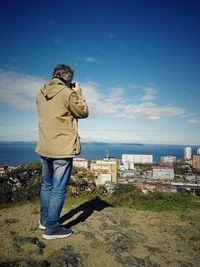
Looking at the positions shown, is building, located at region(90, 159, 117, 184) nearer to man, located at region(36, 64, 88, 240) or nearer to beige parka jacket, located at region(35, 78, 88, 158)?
man, located at region(36, 64, 88, 240)

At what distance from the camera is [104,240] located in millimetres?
2639

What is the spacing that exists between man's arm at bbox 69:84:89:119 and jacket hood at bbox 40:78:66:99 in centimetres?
18

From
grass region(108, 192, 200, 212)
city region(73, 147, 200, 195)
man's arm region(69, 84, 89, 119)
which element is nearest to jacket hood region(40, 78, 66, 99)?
man's arm region(69, 84, 89, 119)

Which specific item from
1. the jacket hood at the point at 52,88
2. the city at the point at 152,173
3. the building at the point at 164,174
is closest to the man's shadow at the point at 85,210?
the city at the point at 152,173

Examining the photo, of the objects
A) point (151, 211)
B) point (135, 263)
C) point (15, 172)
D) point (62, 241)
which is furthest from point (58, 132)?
point (15, 172)

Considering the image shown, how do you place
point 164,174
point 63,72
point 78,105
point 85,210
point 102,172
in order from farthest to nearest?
point 164,174
point 102,172
point 85,210
point 63,72
point 78,105

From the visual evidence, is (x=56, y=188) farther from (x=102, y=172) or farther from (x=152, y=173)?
(x=152, y=173)

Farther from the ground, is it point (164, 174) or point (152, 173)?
point (164, 174)

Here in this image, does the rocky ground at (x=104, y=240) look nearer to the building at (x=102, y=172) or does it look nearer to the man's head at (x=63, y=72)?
the man's head at (x=63, y=72)

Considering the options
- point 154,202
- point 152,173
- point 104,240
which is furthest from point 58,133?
point 152,173

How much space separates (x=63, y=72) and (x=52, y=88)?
0.83 feet

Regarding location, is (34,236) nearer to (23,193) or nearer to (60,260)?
(60,260)

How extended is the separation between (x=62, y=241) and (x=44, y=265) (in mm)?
636

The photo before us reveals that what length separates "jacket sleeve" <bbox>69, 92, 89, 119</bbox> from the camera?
8.37 feet
